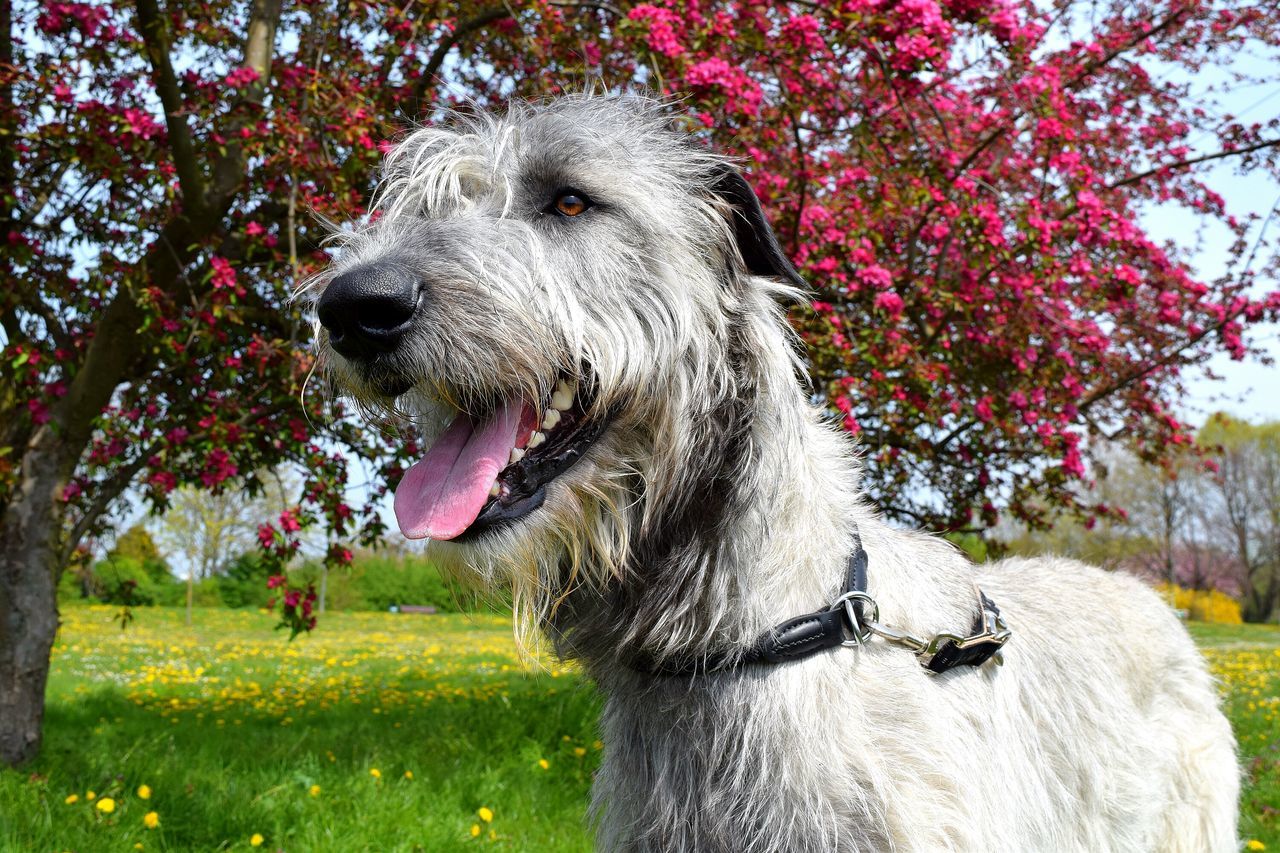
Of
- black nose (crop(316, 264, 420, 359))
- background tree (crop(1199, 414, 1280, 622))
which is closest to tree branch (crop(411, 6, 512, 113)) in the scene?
black nose (crop(316, 264, 420, 359))

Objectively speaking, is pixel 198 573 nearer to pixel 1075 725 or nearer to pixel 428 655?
pixel 428 655

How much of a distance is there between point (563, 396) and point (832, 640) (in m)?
0.87

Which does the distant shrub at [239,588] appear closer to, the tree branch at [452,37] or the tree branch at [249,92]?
the tree branch at [249,92]

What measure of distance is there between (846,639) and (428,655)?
52.0 ft

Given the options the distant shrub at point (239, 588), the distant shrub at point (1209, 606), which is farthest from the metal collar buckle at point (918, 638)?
the distant shrub at point (1209, 606)

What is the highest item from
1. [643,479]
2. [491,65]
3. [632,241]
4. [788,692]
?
[491,65]

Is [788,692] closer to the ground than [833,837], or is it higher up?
higher up

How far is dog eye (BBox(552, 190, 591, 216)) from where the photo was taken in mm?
2438

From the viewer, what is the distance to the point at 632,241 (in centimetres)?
238

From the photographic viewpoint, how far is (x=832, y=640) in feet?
7.66

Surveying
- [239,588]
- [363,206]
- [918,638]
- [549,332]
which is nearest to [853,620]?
[918,638]

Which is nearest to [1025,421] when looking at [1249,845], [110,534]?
[1249,845]

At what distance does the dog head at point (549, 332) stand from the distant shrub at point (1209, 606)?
42.9m

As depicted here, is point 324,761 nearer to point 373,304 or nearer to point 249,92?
point 249,92
